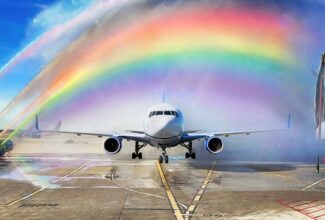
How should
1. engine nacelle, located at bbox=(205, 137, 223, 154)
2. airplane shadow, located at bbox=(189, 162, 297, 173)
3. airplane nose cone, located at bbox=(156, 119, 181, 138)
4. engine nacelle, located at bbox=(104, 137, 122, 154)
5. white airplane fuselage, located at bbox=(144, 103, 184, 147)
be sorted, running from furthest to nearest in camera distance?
1. engine nacelle, located at bbox=(104, 137, 122, 154)
2. engine nacelle, located at bbox=(205, 137, 223, 154)
3. white airplane fuselage, located at bbox=(144, 103, 184, 147)
4. airplane nose cone, located at bbox=(156, 119, 181, 138)
5. airplane shadow, located at bbox=(189, 162, 297, 173)

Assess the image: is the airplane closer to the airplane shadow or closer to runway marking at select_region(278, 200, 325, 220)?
the airplane shadow

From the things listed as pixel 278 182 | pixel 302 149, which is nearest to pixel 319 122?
pixel 278 182

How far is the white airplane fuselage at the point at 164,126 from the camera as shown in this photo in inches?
1235

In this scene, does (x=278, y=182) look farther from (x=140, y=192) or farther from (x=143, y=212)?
(x=143, y=212)

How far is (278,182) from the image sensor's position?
73.7 ft

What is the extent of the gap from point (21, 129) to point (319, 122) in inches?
1693

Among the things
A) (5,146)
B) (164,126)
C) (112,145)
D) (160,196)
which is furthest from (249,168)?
(5,146)

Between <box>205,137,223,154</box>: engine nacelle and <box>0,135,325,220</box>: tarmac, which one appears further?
<box>205,137,223,154</box>: engine nacelle

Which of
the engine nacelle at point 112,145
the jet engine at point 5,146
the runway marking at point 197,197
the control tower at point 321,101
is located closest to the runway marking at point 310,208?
the runway marking at point 197,197

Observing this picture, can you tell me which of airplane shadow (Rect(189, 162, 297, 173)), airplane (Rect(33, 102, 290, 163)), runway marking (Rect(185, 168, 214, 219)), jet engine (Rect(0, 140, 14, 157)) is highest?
airplane (Rect(33, 102, 290, 163))

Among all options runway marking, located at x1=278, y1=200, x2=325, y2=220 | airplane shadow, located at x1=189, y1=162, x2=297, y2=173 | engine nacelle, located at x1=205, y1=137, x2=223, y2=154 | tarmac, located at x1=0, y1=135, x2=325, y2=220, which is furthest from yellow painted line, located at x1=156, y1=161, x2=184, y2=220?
engine nacelle, located at x1=205, y1=137, x2=223, y2=154

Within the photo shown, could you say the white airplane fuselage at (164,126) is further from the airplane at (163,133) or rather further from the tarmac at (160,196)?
the tarmac at (160,196)

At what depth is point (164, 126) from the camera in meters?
31.2

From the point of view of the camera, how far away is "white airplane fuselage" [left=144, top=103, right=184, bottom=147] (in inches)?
1235
